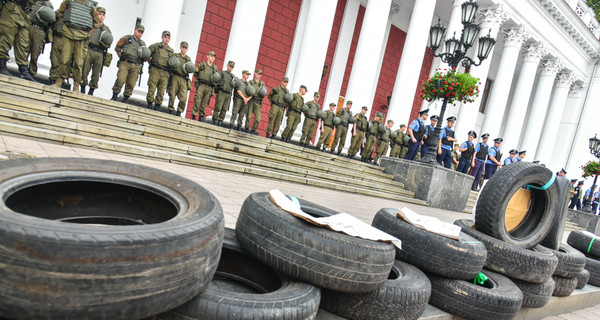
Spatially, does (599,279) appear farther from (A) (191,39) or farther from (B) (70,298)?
(A) (191,39)

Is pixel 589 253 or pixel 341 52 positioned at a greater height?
pixel 341 52

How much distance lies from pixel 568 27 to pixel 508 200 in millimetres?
26282

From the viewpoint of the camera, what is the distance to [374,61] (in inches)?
548

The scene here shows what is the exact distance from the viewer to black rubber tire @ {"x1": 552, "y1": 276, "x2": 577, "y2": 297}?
408 centimetres

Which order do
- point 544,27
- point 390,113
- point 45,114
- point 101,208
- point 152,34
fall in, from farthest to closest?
point 544,27 → point 390,113 → point 152,34 → point 45,114 → point 101,208

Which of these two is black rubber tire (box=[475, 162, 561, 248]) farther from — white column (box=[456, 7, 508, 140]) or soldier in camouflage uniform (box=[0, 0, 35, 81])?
white column (box=[456, 7, 508, 140])

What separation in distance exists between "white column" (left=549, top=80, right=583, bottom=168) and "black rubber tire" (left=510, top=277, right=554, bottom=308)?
30187mm

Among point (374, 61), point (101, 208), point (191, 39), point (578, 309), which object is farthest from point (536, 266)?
point (191, 39)

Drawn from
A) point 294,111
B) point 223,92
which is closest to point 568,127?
point 294,111

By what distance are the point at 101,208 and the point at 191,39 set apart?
1272cm

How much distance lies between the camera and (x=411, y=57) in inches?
587

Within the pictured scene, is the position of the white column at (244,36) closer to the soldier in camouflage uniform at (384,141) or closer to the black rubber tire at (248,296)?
the soldier in camouflage uniform at (384,141)

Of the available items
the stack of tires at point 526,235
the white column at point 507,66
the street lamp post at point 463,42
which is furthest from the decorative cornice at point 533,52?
the stack of tires at point 526,235

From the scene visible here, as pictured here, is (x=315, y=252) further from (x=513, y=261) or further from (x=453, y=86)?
(x=453, y=86)
